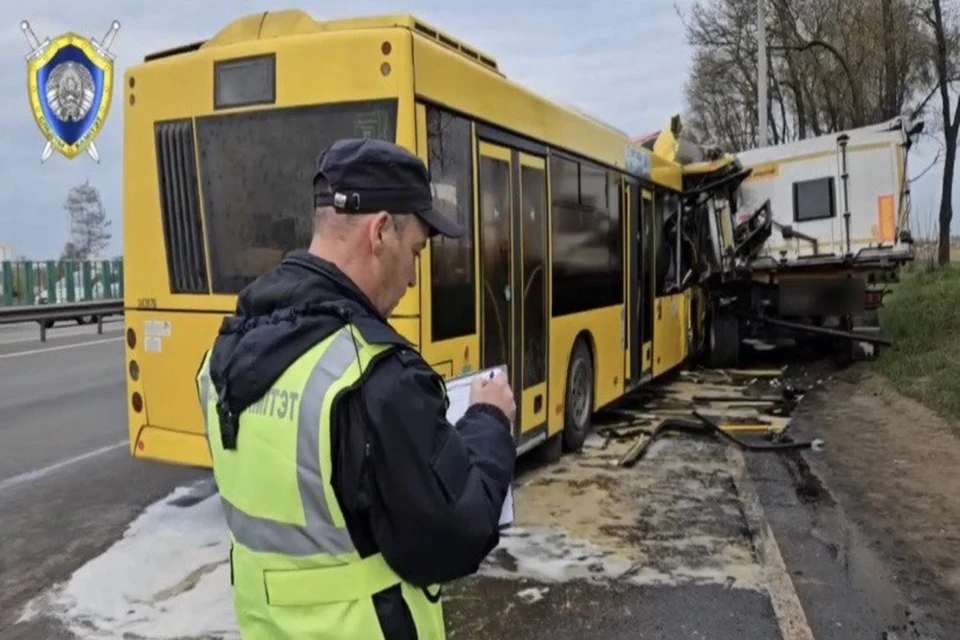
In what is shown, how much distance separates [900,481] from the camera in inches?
299

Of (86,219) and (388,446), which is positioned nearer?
(388,446)

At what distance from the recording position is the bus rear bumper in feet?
19.9

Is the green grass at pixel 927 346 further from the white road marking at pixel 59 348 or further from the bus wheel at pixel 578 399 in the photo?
the white road marking at pixel 59 348

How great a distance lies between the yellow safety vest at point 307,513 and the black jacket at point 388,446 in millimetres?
20

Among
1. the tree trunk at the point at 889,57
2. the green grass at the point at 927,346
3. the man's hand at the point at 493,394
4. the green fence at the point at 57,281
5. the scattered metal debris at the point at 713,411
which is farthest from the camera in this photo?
the tree trunk at the point at 889,57

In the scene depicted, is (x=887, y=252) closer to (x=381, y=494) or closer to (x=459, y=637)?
(x=459, y=637)

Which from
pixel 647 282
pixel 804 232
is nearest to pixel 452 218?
pixel 647 282

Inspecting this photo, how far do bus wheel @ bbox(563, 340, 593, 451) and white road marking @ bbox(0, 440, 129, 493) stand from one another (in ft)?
13.3

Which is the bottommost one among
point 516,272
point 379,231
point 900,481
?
point 900,481

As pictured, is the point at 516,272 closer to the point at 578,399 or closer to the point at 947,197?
the point at 578,399

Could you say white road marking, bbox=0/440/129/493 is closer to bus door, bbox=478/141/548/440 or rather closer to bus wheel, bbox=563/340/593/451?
bus door, bbox=478/141/548/440

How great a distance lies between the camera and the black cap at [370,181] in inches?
72.5

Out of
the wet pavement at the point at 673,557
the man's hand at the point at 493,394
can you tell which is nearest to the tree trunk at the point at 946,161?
the wet pavement at the point at 673,557

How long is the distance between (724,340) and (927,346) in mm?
2968
